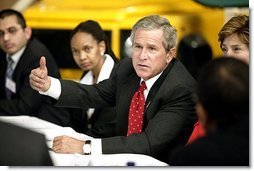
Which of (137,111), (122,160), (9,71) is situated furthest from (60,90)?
(9,71)

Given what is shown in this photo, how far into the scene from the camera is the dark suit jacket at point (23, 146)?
1.84 m

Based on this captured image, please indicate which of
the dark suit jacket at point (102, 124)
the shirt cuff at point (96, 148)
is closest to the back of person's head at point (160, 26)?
the shirt cuff at point (96, 148)

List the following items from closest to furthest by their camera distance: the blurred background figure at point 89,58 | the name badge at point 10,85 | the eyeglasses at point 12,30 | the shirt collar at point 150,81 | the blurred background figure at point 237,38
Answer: the blurred background figure at point 237,38 → the shirt collar at point 150,81 → the blurred background figure at point 89,58 → the name badge at point 10,85 → the eyeglasses at point 12,30

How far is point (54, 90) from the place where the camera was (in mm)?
2953

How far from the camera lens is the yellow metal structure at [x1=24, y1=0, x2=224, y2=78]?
5.51m

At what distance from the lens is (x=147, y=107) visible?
9.14ft

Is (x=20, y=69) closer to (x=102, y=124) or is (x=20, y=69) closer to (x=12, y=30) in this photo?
(x=12, y=30)

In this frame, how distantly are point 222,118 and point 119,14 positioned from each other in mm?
3781

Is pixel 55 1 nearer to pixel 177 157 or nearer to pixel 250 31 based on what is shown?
pixel 250 31

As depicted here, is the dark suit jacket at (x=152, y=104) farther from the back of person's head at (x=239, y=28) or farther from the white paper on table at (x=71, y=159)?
the back of person's head at (x=239, y=28)

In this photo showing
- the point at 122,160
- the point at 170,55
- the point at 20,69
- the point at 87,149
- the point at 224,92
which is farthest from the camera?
the point at 20,69

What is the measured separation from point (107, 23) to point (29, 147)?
12.3 ft

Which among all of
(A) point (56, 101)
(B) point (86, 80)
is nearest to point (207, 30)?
(B) point (86, 80)

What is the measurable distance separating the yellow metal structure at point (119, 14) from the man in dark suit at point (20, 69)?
57.3 inches
